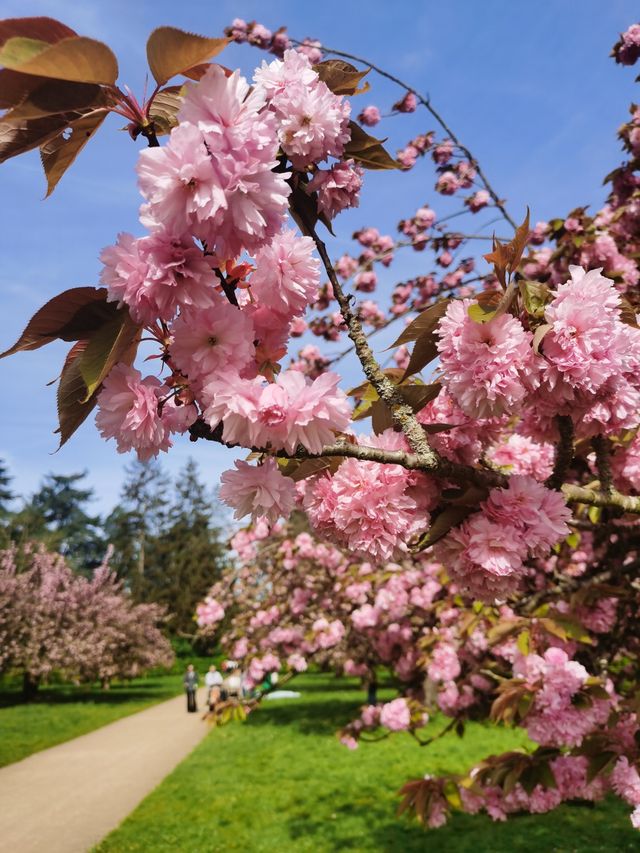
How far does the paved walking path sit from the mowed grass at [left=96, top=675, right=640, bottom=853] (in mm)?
330

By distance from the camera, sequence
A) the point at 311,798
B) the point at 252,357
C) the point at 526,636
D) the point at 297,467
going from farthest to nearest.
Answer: the point at 311,798
the point at 526,636
the point at 297,467
the point at 252,357

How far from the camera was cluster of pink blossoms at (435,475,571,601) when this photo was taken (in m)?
1.32

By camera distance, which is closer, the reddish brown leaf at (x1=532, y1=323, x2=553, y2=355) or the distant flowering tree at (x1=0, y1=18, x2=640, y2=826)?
the distant flowering tree at (x1=0, y1=18, x2=640, y2=826)

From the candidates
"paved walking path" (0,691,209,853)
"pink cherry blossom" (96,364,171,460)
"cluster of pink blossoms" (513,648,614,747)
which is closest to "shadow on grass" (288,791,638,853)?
"paved walking path" (0,691,209,853)

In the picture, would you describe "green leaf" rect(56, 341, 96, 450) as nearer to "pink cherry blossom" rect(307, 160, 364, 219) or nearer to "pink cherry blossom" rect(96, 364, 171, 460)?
"pink cherry blossom" rect(96, 364, 171, 460)

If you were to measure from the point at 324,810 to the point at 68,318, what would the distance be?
26.4 ft

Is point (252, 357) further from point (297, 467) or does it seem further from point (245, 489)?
point (297, 467)

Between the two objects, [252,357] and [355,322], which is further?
[355,322]

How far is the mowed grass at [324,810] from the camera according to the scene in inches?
244

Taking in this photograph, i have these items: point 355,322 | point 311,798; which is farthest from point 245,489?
point 311,798

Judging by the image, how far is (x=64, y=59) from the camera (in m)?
0.88

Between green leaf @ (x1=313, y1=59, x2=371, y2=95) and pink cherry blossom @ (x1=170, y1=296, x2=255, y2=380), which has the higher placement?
green leaf @ (x1=313, y1=59, x2=371, y2=95)

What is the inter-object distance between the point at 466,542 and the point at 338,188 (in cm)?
80

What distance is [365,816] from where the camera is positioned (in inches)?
284
